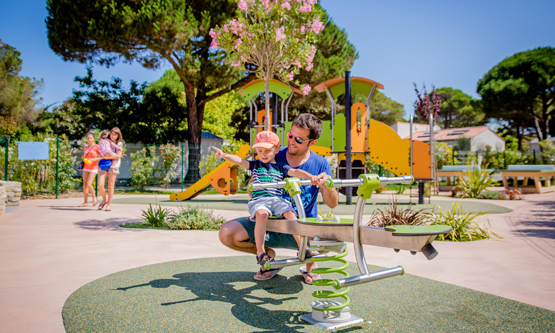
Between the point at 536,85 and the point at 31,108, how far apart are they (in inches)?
1798

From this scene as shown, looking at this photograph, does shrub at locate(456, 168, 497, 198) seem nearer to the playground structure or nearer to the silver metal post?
the playground structure

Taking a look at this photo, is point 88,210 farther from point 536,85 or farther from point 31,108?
point 536,85

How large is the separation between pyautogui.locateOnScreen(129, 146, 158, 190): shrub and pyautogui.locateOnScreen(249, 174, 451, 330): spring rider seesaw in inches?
602

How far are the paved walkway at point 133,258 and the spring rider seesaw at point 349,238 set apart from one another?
5.21 feet

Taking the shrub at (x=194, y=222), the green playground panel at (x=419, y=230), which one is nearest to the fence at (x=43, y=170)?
the shrub at (x=194, y=222)

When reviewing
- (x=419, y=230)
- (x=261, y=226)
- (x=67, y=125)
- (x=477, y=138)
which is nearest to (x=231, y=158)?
(x=261, y=226)

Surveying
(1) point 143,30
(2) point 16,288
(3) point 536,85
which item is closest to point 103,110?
(1) point 143,30

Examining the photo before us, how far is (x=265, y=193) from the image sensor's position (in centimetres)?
327

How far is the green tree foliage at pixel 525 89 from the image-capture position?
3819 cm

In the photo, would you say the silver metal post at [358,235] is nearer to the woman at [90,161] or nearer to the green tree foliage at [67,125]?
the woman at [90,161]

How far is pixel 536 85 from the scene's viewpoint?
126 ft

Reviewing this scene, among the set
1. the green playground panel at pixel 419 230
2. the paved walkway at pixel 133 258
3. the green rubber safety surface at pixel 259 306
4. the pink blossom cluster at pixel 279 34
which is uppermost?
the pink blossom cluster at pixel 279 34

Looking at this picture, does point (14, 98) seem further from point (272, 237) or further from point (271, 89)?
point (272, 237)

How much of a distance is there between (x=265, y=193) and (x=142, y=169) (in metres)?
15.0
